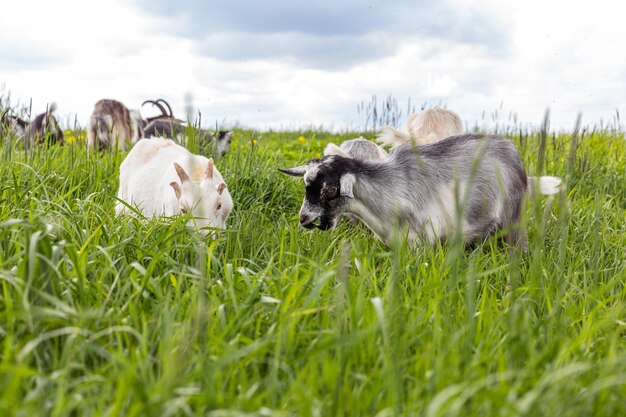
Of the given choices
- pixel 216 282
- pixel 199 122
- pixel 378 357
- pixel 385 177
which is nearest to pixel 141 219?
pixel 216 282

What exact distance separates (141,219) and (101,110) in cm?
599

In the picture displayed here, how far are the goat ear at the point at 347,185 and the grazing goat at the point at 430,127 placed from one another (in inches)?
65.9

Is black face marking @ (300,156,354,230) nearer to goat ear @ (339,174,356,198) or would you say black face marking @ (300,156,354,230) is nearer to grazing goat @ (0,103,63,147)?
goat ear @ (339,174,356,198)

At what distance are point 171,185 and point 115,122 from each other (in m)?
5.20

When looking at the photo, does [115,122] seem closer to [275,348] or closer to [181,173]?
[181,173]

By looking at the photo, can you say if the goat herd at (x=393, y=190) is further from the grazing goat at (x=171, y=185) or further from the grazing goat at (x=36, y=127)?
the grazing goat at (x=36, y=127)

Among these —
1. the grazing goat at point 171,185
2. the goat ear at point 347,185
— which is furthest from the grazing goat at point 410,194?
the grazing goat at point 171,185

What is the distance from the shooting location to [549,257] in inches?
165

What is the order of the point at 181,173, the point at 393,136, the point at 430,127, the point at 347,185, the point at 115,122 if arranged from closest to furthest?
the point at 181,173 → the point at 347,185 → the point at 393,136 → the point at 430,127 → the point at 115,122

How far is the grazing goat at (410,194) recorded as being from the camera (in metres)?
4.52

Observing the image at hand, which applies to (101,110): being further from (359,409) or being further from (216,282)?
(359,409)

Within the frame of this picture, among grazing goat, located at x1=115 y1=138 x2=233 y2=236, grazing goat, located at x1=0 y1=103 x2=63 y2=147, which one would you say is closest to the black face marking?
grazing goat, located at x1=115 y1=138 x2=233 y2=236

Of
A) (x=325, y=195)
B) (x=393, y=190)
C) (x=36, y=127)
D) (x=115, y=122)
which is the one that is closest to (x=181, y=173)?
(x=325, y=195)

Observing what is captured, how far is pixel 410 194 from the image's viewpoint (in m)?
4.61
